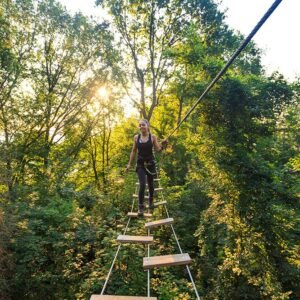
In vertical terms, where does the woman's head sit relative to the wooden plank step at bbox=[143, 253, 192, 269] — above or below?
above

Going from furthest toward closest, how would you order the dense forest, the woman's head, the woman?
the dense forest → the woman → the woman's head

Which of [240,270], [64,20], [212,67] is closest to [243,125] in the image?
[212,67]

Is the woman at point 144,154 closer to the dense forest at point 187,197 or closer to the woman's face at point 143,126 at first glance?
the woman's face at point 143,126

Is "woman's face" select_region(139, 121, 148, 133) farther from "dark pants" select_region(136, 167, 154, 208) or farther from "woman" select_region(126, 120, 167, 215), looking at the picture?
"dark pants" select_region(136, 167, 154, 208)

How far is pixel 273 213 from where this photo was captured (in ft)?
19.7

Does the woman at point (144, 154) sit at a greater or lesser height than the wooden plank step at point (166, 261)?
greater

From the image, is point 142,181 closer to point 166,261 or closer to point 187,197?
point 166,261

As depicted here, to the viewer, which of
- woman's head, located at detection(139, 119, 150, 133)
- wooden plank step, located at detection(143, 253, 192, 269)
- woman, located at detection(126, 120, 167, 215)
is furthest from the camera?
woman, located at detection(126, 120, 167, 215)

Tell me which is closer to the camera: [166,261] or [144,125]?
[166,261]

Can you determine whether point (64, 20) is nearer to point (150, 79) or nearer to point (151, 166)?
point (150, 79)

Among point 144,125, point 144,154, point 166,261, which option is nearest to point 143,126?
point 144,125

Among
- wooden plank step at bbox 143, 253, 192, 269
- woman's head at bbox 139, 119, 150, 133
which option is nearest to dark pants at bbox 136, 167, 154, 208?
woman's head at bbox 139, 119, 150, 133

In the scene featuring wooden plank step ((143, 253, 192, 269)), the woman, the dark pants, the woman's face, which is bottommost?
wooden plank step ((143, 253, 192, 269))

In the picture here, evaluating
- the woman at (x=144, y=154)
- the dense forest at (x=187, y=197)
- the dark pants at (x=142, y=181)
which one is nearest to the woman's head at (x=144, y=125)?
the woman at (x=144, y=154)
